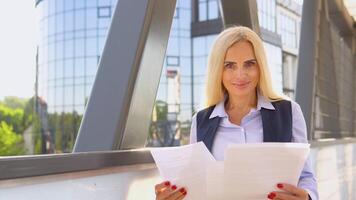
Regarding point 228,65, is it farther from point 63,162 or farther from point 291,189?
point 63,162

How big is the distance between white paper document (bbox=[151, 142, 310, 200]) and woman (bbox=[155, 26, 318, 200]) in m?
0.17

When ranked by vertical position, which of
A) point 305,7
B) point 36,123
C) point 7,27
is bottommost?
point 36,123

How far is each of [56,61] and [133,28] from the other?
2667 cm

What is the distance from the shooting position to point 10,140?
18500mm

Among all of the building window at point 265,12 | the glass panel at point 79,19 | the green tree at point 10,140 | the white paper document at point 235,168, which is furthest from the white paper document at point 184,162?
the glass panel at point 79,19

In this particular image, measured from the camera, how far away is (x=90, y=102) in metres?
2.14

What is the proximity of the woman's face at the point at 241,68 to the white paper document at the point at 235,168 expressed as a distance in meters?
0.31

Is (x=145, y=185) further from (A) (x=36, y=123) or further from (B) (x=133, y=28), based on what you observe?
(A) (x=36, y=123)

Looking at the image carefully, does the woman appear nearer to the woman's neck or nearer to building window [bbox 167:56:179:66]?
the woman's neck

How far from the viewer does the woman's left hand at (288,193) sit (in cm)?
147

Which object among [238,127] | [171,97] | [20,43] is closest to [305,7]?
[238,127]

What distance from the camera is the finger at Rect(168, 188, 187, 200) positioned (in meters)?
1.51

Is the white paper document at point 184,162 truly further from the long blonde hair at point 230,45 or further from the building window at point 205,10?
the building window at point 205,10

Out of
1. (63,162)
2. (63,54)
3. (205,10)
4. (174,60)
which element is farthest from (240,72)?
(63,54)
